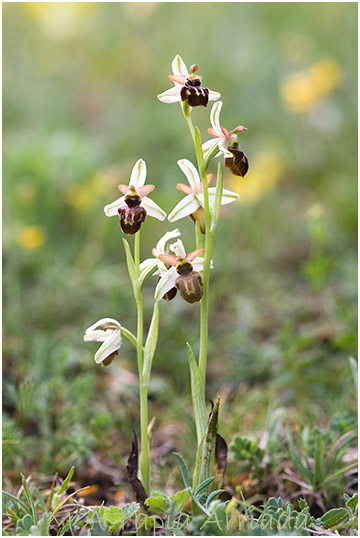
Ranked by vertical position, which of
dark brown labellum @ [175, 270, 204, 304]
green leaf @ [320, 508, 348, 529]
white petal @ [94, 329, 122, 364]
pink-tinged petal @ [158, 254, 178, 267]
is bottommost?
green leaf @ [320, 508, 348, 529]

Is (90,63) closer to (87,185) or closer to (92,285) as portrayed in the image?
(87,185)

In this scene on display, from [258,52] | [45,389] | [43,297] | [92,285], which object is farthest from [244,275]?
[258,52]

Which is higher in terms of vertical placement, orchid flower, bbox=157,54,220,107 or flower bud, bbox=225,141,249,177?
orchid flower, bbox=157,54,220,107

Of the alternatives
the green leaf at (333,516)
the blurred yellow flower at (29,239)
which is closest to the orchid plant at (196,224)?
the green leaf at (333,516)

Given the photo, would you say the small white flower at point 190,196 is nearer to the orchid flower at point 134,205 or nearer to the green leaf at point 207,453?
the orchid flower at point 134,205

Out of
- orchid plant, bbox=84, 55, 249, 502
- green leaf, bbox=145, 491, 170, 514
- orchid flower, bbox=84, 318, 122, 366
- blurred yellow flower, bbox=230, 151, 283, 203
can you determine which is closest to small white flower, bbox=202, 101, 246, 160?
orchid plant, bbox=84, 55, 249, 502

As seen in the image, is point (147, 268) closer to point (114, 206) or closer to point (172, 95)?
point (114, 206)

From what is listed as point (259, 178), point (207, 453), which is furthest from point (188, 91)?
point (259, 178)

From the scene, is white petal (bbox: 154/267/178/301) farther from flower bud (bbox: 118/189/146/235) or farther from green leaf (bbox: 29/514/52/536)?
green leaf (bbox: 29/514/52/536)
